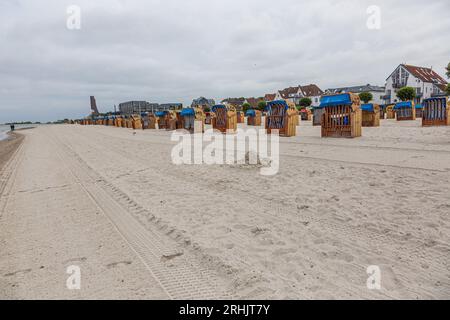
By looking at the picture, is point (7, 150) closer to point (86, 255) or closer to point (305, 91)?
point (86, 255)

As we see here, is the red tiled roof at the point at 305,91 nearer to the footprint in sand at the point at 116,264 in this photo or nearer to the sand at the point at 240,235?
the sand at the point at 240,235

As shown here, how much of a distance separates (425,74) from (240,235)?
85.2 metres

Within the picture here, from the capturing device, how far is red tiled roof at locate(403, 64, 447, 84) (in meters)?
66.3

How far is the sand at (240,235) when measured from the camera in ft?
9.50

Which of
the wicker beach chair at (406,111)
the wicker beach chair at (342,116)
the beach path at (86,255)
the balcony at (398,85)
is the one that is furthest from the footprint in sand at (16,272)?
the balcony at (398,85)

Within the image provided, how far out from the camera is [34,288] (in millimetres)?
2986

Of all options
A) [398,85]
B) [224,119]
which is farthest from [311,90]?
[224,119]

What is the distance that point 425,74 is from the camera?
69438mm

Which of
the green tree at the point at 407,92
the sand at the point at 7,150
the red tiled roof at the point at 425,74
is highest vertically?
the red tiled roof at the point at 425,74

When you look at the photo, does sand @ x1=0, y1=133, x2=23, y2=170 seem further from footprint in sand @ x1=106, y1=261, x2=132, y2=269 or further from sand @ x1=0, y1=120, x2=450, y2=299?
footprint in sand @ x1=106, y1=261, x2=132, y2=269

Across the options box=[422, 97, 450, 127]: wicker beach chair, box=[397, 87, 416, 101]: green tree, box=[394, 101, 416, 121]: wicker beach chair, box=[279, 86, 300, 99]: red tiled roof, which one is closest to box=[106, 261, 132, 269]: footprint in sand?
box=[422, 97, 450, 127]: wicker beach chair

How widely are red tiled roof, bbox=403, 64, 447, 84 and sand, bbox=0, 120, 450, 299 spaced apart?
73720 millimetres

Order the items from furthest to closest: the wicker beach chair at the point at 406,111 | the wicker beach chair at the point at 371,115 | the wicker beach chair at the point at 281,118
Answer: the wicker beach chair at the point at 406,111, the wicker beach chair at the point at 371,115, the wicker beach chair at the point at 281,118

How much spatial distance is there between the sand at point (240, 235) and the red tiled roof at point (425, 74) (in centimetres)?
7372
